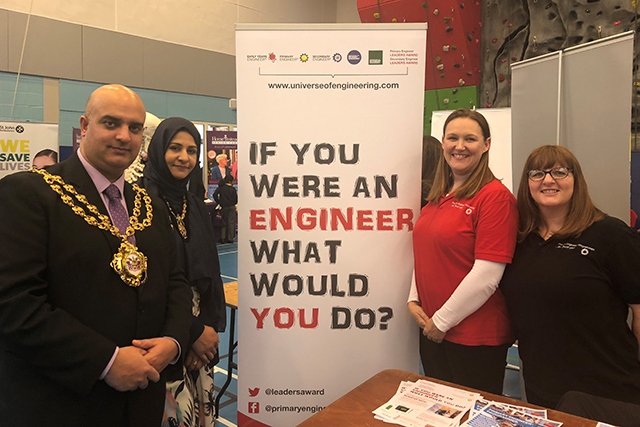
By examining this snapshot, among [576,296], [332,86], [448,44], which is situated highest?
[448,44]

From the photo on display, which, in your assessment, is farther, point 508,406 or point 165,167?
point 165,167

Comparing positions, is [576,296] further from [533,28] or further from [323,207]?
[533,28]

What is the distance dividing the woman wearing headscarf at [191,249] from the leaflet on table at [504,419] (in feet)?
3.18

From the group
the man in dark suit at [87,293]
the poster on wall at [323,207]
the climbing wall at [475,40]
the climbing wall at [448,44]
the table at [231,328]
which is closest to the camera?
the man in dark suit at [87,293]

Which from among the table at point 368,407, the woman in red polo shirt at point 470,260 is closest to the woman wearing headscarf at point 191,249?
the table at point 368,407

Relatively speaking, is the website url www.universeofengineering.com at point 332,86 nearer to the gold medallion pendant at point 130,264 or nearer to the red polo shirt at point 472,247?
the red polo shirt at point 472,247

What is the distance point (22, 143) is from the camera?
482 centimetres

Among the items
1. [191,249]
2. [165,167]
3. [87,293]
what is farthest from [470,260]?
[87,293]

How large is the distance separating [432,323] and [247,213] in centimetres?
95

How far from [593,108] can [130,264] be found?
2.69 m

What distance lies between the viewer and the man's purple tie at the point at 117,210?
4.75ft

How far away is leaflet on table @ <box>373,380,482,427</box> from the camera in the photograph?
4.41ft

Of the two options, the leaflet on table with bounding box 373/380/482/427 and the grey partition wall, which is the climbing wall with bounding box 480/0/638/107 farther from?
the leaflet on table with bounding box 373/380/482/427

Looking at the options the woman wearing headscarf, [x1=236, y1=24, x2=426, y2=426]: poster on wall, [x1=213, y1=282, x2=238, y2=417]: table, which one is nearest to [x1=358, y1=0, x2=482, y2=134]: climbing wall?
[x1=213, y1=282, x2=238, y2=417]: table
